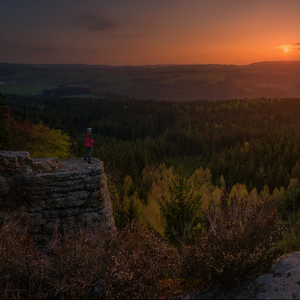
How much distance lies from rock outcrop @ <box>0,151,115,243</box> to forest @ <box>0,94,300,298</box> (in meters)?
Result: 5.21

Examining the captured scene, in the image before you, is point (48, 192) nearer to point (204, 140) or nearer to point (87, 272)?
point (87, 272)

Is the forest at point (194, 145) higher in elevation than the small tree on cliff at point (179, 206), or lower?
lower

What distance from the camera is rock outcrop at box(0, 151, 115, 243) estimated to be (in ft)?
47.8

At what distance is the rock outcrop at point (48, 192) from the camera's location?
1456 cm

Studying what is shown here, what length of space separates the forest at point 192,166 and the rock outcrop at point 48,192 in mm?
5214

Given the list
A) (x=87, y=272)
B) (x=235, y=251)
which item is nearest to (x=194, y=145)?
(x=235, y=251)

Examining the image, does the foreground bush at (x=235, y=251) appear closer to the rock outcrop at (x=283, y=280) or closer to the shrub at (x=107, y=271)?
the rock outcrop at (x=283, y=280)

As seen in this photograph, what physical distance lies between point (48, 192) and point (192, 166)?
9225 cm

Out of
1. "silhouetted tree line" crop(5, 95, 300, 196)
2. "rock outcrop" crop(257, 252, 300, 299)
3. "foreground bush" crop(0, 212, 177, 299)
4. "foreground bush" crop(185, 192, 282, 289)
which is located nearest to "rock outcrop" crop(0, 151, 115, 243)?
"foreground bush" crop(0, 212, 177, 299)

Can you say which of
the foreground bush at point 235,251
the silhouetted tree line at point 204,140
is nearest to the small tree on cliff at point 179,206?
the foreground bush at point 235,251

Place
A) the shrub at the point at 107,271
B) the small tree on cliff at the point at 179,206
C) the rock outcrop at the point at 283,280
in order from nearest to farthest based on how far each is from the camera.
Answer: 1. the rock outcrop at the point at 283,280
2. the shrub at the point at 107,271
3. the small tree on cliff at the point at 179,206

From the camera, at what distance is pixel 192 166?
104m

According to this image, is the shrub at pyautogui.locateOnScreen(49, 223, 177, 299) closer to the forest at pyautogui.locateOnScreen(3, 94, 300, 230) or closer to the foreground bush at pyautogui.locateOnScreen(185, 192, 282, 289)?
the foreground bush at pyautogui.locateOnScreen(185, 192, 282, 289)

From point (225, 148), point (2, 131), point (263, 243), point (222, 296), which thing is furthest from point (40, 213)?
point (225, 148)
